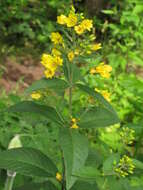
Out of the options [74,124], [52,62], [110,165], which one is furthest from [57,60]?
[110,165]

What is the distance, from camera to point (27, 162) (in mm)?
1756

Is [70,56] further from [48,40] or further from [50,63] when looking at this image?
[48,40]

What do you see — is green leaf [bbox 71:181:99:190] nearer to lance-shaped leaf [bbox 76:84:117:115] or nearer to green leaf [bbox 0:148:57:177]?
green leaf [bbox 0:148:57:177]

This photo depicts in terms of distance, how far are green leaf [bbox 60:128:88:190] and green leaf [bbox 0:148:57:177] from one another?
196 millimetres

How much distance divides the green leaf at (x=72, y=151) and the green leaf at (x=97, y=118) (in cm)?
12

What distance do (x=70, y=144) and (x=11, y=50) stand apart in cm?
399

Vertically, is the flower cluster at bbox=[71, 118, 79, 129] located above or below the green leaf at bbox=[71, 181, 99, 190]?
above

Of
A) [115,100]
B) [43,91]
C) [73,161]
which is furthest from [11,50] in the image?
[73,161]

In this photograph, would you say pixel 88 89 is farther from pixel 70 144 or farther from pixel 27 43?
pixel 27 43

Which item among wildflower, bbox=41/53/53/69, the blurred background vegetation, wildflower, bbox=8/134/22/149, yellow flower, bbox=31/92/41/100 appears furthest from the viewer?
the blurred background vegetation

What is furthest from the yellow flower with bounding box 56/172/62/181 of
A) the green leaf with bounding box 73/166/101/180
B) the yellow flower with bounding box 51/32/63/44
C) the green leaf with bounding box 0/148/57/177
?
the yellow flower with bounding box 51/32/63/44

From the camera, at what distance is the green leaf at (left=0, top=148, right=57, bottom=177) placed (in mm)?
1689

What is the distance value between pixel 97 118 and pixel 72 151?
1.00 feet

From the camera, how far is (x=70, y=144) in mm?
1600
